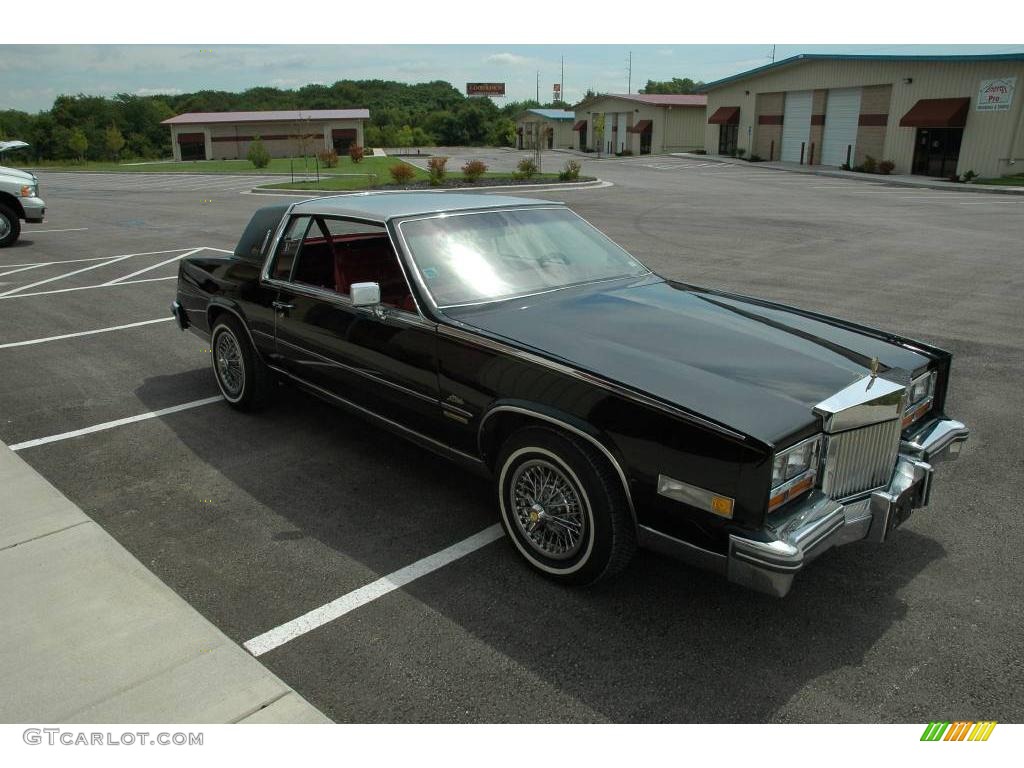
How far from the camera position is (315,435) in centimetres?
559

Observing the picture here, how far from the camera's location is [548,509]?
142 inches

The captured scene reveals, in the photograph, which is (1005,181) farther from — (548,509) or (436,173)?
(548,509)

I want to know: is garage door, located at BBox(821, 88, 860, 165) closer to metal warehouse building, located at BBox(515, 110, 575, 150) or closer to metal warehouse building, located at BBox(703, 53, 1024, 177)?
metal warehouse building, located at BBox(703, 53, 1024, 177)

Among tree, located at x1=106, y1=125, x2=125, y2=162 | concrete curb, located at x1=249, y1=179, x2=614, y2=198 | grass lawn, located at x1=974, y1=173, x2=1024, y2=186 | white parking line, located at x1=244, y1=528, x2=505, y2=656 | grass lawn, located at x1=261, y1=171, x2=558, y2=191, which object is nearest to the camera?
white parking line, located at x1=244, y1=528, x2=505, y2=656

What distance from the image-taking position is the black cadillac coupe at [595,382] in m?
3.07

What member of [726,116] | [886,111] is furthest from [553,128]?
[886,111]

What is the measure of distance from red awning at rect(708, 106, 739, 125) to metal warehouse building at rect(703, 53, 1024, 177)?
67mm

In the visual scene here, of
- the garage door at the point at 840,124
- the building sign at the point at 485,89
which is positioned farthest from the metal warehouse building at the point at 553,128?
the building sign at the point at 485,89

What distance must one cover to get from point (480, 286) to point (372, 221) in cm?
85

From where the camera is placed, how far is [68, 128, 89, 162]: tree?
79.1 metres

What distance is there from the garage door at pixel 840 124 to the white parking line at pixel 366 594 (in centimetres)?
4370

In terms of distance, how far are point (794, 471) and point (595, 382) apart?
0.88 m

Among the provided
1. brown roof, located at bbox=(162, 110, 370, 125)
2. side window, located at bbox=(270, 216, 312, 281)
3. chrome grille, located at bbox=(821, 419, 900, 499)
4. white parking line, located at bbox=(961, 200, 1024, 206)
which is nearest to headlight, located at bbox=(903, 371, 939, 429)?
chrome grille, located at bbox=(821, 419, 900, 499)

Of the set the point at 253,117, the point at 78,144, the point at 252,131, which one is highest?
the point at 253,117
